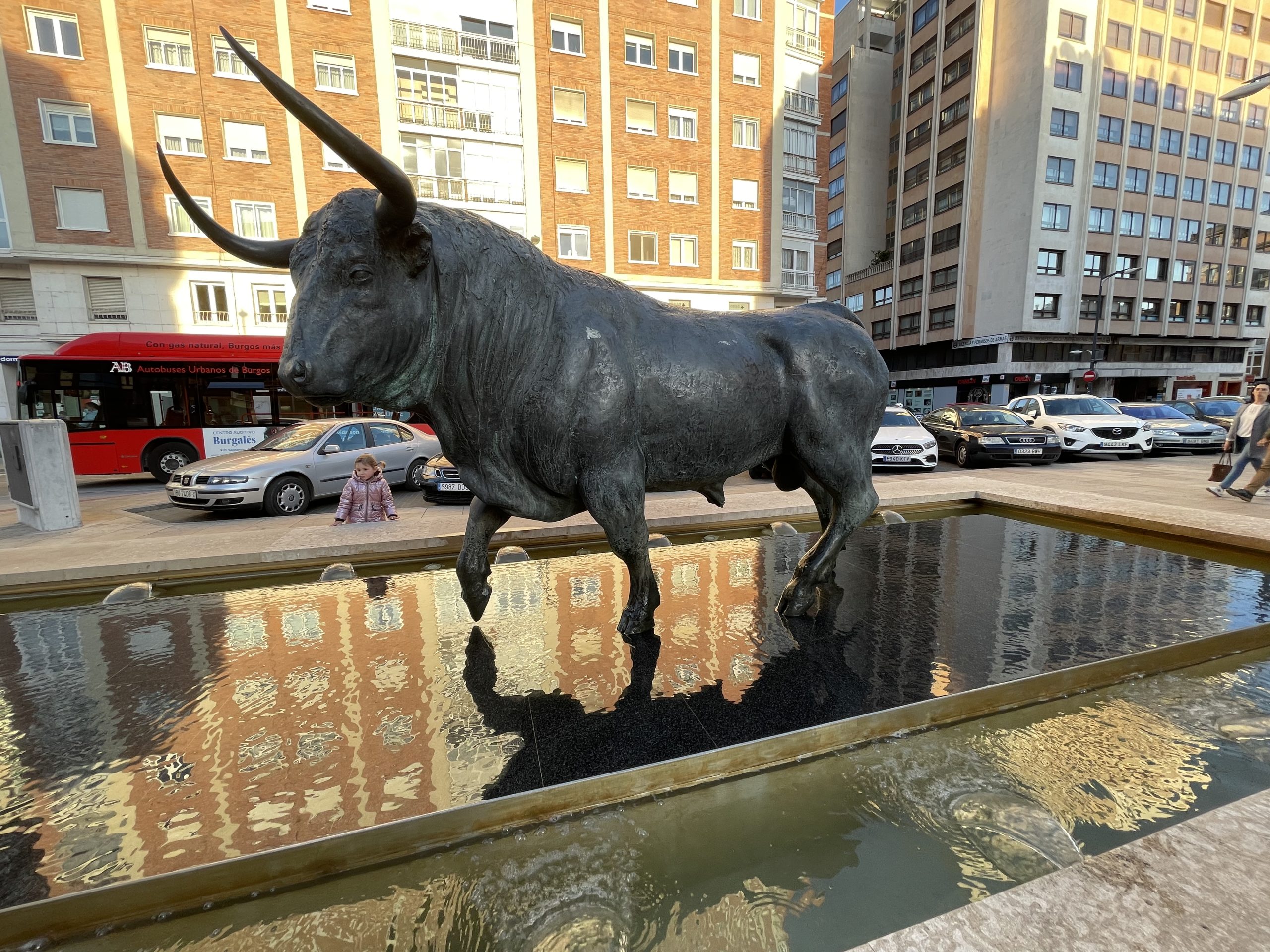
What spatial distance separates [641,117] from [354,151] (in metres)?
27.2

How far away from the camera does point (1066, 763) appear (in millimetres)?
2062

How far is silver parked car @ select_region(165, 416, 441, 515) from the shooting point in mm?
8344

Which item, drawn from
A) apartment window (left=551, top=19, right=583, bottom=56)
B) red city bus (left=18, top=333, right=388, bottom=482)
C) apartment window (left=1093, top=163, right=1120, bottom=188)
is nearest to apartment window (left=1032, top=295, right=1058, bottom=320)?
apartment window (left=1093, top=163, right=1120, bottom=188)

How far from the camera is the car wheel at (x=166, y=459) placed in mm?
12805

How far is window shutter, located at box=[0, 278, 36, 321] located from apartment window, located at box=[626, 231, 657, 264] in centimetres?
2164

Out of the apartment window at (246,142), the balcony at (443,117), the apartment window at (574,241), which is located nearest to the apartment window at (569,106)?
the balcony at (443,117)

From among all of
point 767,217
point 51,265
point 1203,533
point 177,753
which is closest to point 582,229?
point 767,217

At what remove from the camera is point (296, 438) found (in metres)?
9.68

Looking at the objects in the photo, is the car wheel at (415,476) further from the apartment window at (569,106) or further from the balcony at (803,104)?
the balcony at (803,104)

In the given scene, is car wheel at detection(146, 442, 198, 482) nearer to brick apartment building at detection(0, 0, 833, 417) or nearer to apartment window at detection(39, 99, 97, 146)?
brick apartment building at detection(0, 0, 833, 417)

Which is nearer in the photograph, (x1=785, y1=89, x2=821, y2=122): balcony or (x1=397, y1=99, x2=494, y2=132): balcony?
(x1=397, y1=99, x2=494, y2=132): balcony

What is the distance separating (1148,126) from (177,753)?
2045 inches

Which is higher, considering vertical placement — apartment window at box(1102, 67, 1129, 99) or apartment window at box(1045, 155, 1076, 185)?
apartment window at box(1102, 67, 1129, 99)

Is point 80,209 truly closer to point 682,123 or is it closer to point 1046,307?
point 682,123
